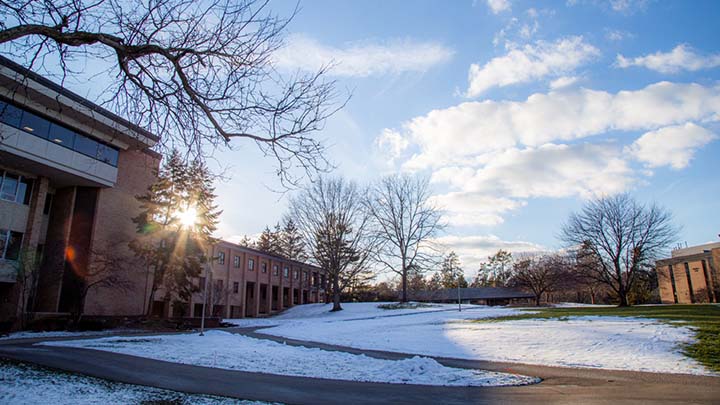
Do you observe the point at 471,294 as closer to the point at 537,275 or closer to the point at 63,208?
the point at 537,275

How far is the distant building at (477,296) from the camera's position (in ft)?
230

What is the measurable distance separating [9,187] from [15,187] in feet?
1.12

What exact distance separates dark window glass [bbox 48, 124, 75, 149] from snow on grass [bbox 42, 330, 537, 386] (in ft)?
51.6

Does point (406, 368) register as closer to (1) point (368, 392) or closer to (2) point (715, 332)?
(1) point (368, 392)

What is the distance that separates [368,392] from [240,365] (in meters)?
4.53

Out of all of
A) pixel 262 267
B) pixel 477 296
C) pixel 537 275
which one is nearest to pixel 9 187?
pixel 262 267

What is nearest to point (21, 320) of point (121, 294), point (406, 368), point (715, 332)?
point (121, 294)

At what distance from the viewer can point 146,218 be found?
3044 centimetres

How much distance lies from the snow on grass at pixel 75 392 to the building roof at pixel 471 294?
63.4 m

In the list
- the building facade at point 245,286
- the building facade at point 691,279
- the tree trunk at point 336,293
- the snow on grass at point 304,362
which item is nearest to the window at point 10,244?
the building facade at point 245,286

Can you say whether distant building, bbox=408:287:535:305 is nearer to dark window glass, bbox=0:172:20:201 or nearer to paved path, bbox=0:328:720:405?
dark window glass, bbox=0:172:20:201

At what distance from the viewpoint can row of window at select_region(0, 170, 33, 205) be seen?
2534cm

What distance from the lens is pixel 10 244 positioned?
25.5m

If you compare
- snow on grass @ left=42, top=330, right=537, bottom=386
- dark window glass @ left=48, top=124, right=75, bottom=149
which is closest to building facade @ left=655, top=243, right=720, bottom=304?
snow on grass @ left=42, top=330, right=537, bottom=386
